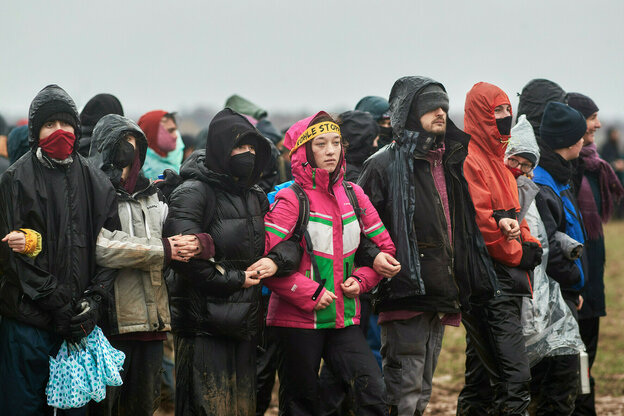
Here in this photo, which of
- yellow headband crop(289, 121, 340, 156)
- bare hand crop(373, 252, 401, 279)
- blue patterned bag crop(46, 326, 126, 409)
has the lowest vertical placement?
blue patterned bag crop(46, 326, 126, 409)

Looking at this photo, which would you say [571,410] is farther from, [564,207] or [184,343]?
[184,343]

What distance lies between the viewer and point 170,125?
8.42 meters

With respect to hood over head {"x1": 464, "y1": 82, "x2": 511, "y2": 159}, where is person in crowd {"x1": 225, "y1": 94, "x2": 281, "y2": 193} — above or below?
below

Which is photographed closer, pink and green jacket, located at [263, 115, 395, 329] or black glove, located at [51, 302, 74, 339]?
black glove, located at [51, 302, 74, 339]

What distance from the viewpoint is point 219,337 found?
523cm

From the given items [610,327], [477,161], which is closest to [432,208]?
[477,161]

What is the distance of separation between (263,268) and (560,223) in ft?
10.5

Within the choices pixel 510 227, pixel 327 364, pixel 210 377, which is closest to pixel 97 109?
pixel 210 377

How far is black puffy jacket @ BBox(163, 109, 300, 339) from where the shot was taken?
16.9ft

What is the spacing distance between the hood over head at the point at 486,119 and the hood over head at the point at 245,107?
371 cm

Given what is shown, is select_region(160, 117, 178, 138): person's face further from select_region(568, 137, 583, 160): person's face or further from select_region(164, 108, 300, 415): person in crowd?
select_region(568, 137, 583, 160): person's face

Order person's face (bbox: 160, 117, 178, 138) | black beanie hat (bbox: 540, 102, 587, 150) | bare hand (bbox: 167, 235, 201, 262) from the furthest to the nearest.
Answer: person's face (bbox: 160, 117, 178, 138)
black beanie hat (bbox: 540, 102, 587, 150)
bare hand (bbox: 167, 235, 201, 262)

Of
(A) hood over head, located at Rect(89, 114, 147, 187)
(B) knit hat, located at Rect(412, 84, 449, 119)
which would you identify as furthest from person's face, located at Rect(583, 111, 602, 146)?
(A) hood over head, located at Rect(89, 114, 147, 187)

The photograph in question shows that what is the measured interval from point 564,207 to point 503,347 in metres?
1.69
